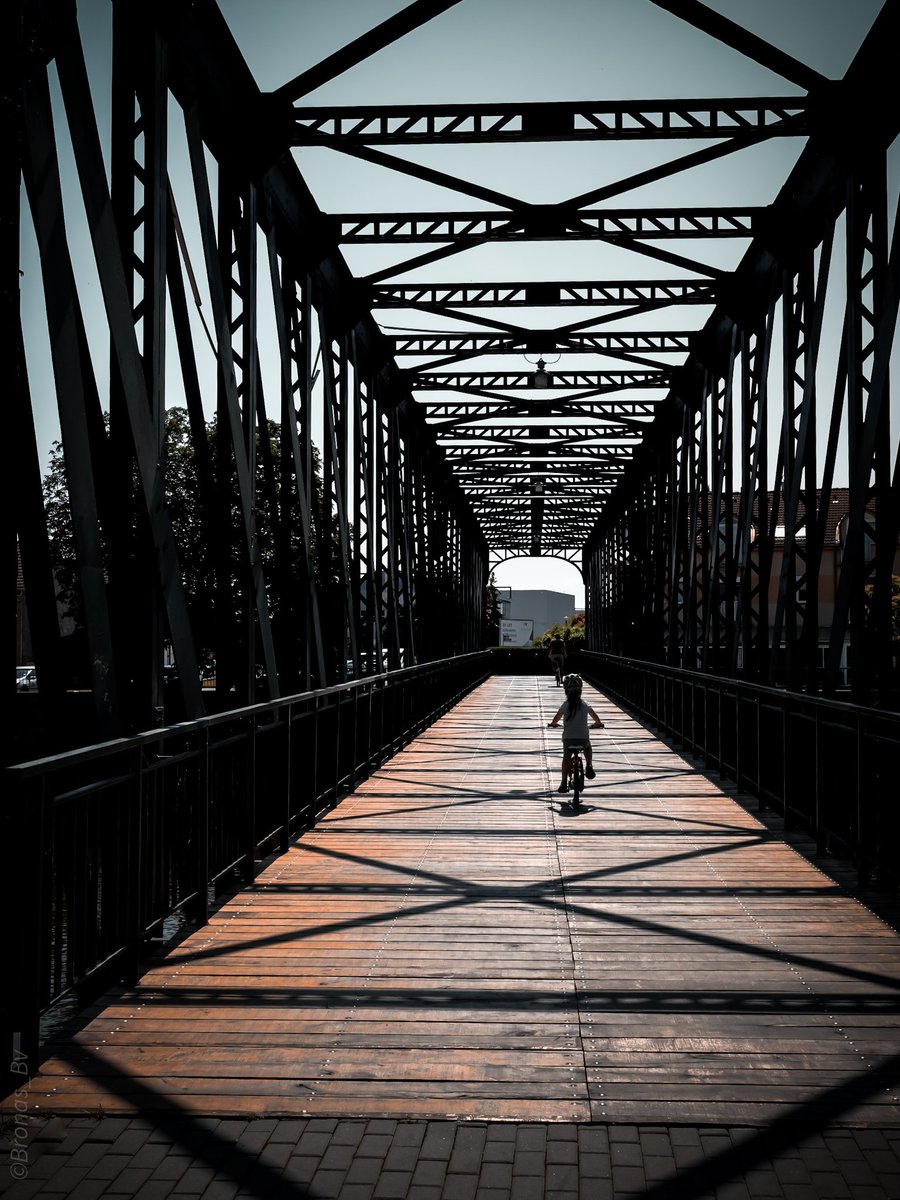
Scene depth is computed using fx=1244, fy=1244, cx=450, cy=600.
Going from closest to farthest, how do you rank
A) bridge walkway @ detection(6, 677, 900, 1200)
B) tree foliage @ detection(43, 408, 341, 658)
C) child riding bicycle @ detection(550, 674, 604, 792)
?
bridge walkway @ detection(6, 677, 900, 1200), tree foliage @ detection(43, 408, 341, 658), child riding bicycle @ detection(550, 674, 604, 792)

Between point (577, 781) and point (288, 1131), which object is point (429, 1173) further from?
point (577, 781)

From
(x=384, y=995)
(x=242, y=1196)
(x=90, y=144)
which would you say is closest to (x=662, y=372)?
(x=90, y=144)

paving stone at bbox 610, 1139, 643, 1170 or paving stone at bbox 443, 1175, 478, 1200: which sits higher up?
paving stone at bbox 443, 1175, 478, 1200

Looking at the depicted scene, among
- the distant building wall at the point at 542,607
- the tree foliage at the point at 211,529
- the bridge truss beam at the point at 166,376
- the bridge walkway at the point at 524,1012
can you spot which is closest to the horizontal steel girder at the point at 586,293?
the bridge truss beam at the point at 166,376

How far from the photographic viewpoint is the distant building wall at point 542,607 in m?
117

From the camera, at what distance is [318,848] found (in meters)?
7.71

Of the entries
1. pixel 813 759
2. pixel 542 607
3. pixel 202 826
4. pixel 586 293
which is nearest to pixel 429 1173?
pixel 202 826

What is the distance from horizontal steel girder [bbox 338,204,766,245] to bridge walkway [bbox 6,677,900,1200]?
6.33 m

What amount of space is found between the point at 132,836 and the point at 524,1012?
1.58 metres

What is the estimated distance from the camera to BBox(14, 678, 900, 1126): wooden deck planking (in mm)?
3541

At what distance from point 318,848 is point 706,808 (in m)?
3.34

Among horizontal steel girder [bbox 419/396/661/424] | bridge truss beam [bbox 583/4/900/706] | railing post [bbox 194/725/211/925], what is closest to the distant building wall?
horizontal steel girder [bbox 419/396/661/424]

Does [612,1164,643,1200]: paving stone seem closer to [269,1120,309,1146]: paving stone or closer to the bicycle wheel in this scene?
[269,1120,309,1146]: paving stone

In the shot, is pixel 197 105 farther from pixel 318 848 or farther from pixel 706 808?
pixel 706 808
